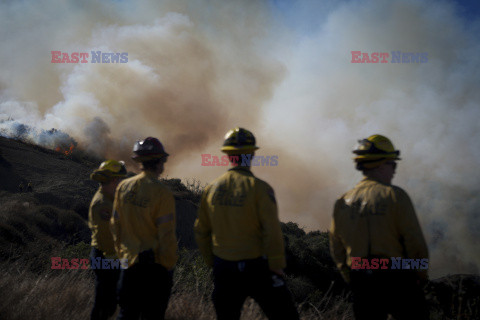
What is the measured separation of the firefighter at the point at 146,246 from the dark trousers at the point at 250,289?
61 centimetres

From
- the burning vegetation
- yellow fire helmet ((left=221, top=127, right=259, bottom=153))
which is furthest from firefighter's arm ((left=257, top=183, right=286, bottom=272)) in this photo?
the burning vegetation

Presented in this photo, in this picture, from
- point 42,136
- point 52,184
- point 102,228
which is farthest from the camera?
point 42,136

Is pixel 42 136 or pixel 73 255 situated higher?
pixel 42 136

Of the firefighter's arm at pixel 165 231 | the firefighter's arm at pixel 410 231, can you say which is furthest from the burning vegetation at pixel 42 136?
the firefighter's arm at pixel 410 231

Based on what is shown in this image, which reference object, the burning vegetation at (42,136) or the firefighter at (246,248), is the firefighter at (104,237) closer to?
the firefighter at (246,248)

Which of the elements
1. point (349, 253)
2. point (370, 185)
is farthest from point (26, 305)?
point (370, 185)

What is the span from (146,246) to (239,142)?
56.2 inches

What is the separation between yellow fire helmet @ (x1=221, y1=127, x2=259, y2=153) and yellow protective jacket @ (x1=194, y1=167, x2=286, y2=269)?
0.26 m

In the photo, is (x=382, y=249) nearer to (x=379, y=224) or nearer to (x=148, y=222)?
(x=379, y=224)

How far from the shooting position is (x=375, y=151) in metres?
3.53

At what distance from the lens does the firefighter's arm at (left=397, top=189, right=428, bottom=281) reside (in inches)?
121

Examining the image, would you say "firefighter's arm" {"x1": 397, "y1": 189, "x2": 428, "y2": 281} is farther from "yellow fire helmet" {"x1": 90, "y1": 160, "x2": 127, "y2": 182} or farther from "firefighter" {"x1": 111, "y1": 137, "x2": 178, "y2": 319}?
"yellow fire helmet" {"x1": 90, "y1": 160, "x2": 127, "y2": 182}

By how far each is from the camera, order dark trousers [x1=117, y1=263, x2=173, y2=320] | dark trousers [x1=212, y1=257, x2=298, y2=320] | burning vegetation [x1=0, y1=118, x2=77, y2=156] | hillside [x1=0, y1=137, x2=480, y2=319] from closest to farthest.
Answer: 1. dark trousers [x1=212, y1=257, x2=298, y2=320]
2. dark trousers [x1=117, y1=263, x2=173, y2=320]
3. hillside [x1=0, y1=137, x2=480, y2=319]
4. burning vegetation [x1=0, y1=118, x2=77, y2=156]

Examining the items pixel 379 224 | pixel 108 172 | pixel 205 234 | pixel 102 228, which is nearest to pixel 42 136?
pixel 108 172
